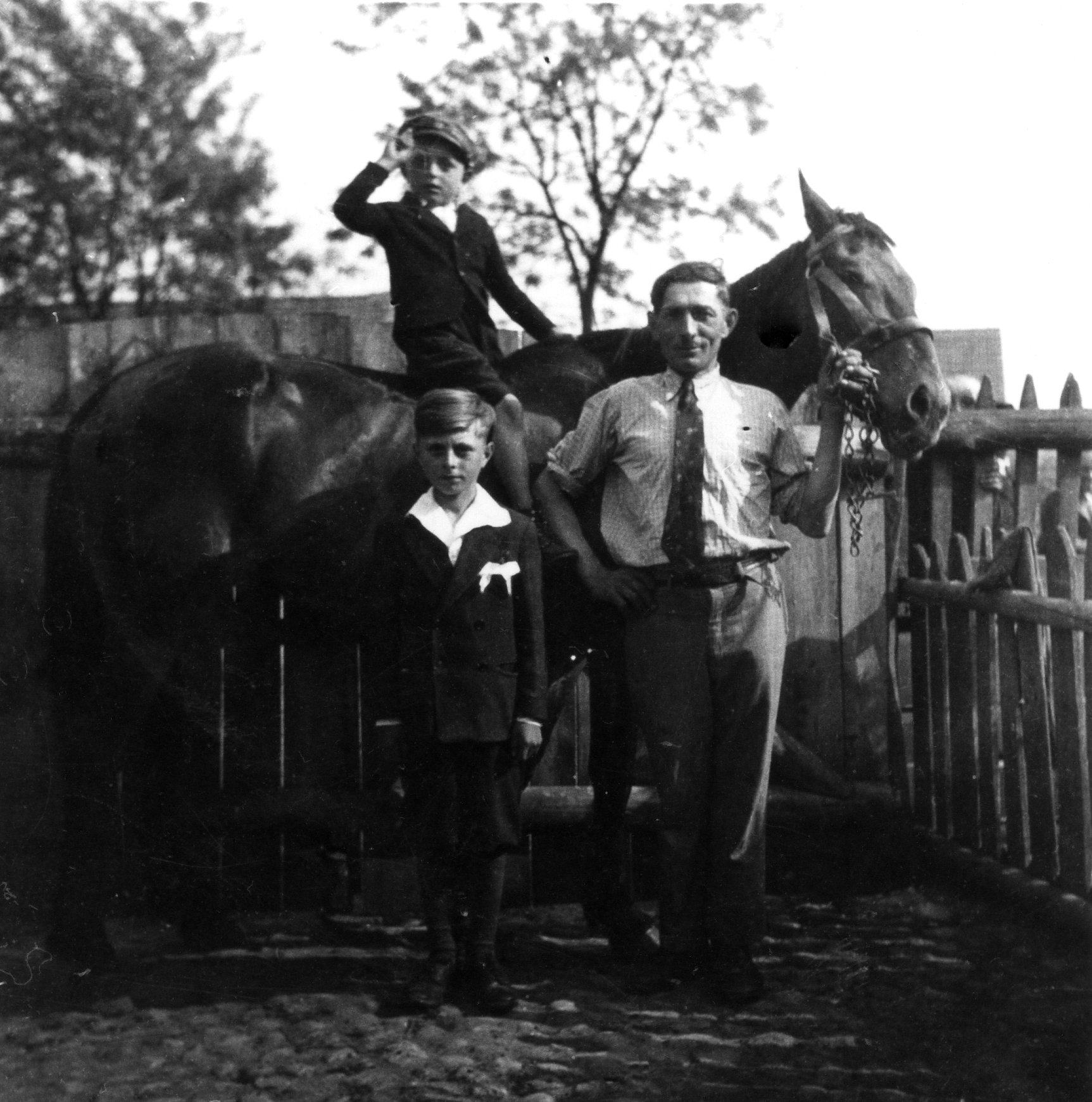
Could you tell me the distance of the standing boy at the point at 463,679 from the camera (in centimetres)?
344

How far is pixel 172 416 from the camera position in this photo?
3.94 meters

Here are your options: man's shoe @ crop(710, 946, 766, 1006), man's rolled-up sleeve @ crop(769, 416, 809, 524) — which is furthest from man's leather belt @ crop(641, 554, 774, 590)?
man's shoe @ crop(710, 946, 766, 1006)

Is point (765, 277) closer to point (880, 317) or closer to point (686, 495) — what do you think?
point (880, 317)

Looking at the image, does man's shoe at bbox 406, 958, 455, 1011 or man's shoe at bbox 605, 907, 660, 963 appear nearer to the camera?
man's shoe at bbox 406, 958, 455, 1011

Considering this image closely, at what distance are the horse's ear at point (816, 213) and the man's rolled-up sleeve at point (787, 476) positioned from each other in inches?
27.0

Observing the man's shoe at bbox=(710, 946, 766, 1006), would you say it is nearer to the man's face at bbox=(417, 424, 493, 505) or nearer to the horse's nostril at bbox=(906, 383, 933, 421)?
the man's face at bbox=(417, 424, 493, 505)

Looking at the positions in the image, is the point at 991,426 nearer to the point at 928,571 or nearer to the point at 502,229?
the point at 928,571

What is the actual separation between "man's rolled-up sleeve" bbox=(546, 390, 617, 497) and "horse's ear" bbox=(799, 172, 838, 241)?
85cm

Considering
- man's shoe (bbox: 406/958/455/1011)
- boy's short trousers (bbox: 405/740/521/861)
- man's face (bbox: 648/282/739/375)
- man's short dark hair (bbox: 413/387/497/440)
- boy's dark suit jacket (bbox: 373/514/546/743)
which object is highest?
man's face (bbox: 648/282/739/375)

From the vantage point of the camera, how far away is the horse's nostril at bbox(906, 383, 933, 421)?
144 inches

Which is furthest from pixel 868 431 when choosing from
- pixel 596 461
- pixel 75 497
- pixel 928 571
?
pixel 75 497

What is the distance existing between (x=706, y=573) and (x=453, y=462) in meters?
0.76

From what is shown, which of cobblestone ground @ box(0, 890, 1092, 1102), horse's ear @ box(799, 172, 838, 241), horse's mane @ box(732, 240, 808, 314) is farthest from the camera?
horse's mane @ box(732, 240, 808, 314)


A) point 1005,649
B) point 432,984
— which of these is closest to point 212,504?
point 432,984
